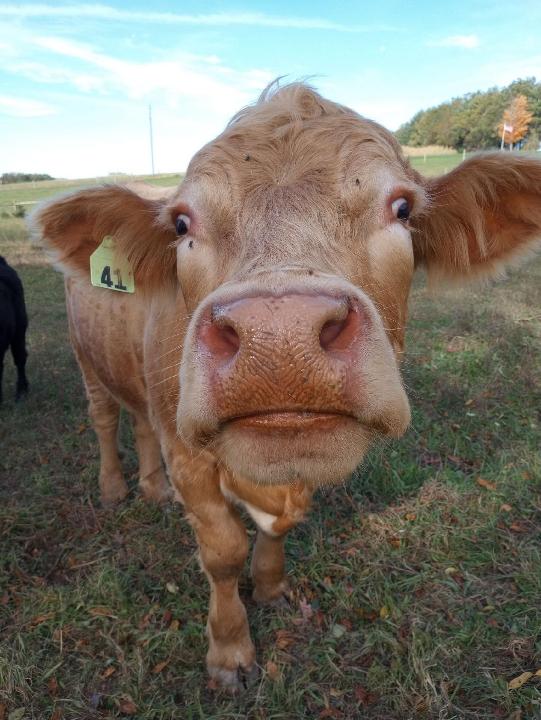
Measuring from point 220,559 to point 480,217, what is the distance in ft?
6.58

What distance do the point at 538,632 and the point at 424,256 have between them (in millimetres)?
1975

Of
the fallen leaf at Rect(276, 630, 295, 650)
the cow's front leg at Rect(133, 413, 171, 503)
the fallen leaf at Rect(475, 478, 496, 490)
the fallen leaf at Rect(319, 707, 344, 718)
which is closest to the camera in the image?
the fallen leaf at Rect(319, 707, 344, 718)

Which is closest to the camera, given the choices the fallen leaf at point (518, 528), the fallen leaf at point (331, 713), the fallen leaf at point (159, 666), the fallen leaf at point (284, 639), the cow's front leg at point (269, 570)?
the fallen leaf at point (331, 713)

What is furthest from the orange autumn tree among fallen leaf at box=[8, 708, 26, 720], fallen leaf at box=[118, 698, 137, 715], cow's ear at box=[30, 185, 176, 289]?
fallen leaf at box=[8, 708, 26, 720]

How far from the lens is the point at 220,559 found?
252cm

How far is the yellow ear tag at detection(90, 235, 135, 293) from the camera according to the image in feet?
8.82

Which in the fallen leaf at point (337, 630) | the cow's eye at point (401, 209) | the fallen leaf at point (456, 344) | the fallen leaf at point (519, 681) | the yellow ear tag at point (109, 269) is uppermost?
the cow's eye at point (401, 209)

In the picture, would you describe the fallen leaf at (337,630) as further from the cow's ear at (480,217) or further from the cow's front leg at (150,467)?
the cow's ear at (480,217)

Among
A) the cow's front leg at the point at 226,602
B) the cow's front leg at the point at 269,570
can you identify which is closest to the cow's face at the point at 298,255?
the cow's front leg at the point at 226,602

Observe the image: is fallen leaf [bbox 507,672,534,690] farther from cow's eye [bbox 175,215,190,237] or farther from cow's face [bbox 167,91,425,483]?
cow's eye [bbox 175,215,190,237]

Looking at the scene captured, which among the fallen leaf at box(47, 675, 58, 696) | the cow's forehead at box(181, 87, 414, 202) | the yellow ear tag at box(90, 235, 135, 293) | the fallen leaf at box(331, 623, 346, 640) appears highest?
the cow's forehead at box(181, 87, 414, 202)

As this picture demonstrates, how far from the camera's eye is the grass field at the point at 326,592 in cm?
250

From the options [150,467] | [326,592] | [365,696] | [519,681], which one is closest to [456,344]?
[150,467]

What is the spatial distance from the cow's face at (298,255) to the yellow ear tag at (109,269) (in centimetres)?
7
